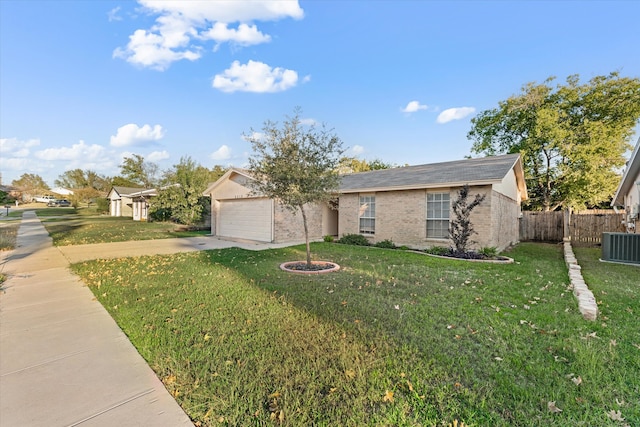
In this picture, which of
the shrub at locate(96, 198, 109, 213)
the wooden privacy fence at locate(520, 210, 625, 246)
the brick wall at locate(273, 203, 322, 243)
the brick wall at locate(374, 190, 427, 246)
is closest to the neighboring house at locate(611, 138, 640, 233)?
the wooden privacy fence at locate(520, 210, 625, 246)

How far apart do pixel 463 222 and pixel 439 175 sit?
9.21 feet

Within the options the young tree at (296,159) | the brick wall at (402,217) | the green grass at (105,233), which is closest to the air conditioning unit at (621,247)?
the brick wall at (402,217)

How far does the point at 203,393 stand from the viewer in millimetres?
2646

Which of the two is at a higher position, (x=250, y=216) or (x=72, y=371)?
(x=250, y=216)

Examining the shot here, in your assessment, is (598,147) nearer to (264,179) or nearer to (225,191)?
(264,179)

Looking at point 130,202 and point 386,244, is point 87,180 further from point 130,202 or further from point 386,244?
point 386,244

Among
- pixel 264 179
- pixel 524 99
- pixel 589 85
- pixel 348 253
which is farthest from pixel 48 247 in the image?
pixel 589 85

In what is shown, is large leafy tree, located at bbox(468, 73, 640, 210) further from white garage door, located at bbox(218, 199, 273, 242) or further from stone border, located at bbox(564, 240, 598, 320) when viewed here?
white garage door, located at bbox(218, 199, 273, 242)

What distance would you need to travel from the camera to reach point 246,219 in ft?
52.0

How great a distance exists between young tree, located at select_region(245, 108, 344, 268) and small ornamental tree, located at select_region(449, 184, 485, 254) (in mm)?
5044

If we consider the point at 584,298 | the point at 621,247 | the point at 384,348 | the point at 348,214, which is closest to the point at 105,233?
the point at 348,214

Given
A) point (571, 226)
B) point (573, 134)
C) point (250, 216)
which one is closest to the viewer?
point (250, 216)

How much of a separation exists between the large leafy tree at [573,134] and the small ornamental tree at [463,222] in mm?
14963

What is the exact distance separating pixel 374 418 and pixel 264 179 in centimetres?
679
